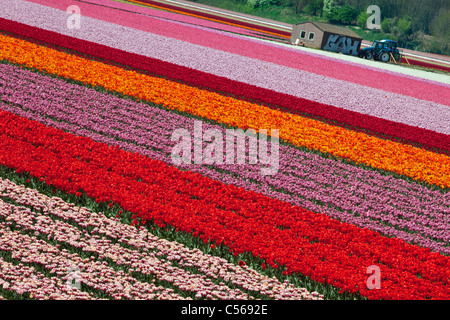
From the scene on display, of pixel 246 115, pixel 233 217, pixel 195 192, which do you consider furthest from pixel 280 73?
pixel 233 217

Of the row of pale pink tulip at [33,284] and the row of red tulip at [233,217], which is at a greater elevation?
the row of red tulip at [233,217]

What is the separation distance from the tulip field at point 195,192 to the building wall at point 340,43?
933 inches

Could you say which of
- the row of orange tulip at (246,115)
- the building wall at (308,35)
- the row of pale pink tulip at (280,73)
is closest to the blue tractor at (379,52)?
the building wall at (308,35)

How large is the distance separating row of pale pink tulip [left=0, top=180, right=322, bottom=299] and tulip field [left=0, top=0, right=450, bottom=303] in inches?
1.1

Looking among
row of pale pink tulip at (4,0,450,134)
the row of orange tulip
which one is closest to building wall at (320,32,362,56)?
row of pale pink tulip at (4,0,450,134)

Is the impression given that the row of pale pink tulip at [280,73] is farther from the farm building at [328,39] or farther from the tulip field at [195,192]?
the farm building at [328,39]

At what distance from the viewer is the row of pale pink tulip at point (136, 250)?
7285mm

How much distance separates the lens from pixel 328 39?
148ft

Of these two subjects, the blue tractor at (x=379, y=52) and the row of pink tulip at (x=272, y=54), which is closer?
the row of pink tulip at (x=272, y=54)

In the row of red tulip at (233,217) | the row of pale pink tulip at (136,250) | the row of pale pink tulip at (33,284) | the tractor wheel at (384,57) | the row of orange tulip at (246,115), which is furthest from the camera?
the tractor wheel at (384,57)

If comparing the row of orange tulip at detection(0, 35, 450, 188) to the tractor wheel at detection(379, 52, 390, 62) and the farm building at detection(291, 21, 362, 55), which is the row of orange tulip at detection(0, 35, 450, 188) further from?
the tractor wheel at detection(379, 52, 390, 62)

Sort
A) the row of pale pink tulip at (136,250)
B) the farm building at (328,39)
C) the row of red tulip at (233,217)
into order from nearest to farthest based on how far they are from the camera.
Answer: the row of pale pink tulip at (136,250)
the row of red tulip at (233,217)
the farm building at (328,39)

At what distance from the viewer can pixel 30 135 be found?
11.6m
